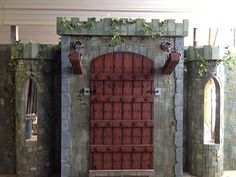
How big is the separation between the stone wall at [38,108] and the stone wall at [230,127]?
3867mm

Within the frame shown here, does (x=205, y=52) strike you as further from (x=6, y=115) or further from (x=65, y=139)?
(x=6, y=115)

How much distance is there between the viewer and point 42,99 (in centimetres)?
622

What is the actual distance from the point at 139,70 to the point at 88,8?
2.74 metres

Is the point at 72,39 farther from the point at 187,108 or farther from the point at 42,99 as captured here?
the point at 187,108

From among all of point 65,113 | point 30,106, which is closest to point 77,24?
point 65,113

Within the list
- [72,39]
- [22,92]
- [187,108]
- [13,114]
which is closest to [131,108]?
[187,108]

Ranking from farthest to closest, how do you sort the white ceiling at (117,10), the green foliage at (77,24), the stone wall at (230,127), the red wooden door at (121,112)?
the white ceiling at (117,10) < the stone wall at (230,127) < the red wooden door at (121,112) < the green foliage at (77,24)

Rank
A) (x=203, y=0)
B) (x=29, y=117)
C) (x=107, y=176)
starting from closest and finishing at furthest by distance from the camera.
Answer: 1. (x=107, y=176)
2. (x=29, y=117)
3. (x=203, y=0)

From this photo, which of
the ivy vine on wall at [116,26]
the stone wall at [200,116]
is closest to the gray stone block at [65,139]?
the ivy vine on wall at [116,26]

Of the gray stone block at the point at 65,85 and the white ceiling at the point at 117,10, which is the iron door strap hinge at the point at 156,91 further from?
the white ceiling at the point at 117,10

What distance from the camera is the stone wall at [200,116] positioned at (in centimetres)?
626

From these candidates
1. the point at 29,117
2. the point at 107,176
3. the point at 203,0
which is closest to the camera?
the point at 107,176

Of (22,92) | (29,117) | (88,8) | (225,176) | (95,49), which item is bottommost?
(225,176)

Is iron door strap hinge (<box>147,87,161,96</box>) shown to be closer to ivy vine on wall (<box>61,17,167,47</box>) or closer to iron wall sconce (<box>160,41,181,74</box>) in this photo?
iron wall sconce (<box>160,41,181,74</box>)
